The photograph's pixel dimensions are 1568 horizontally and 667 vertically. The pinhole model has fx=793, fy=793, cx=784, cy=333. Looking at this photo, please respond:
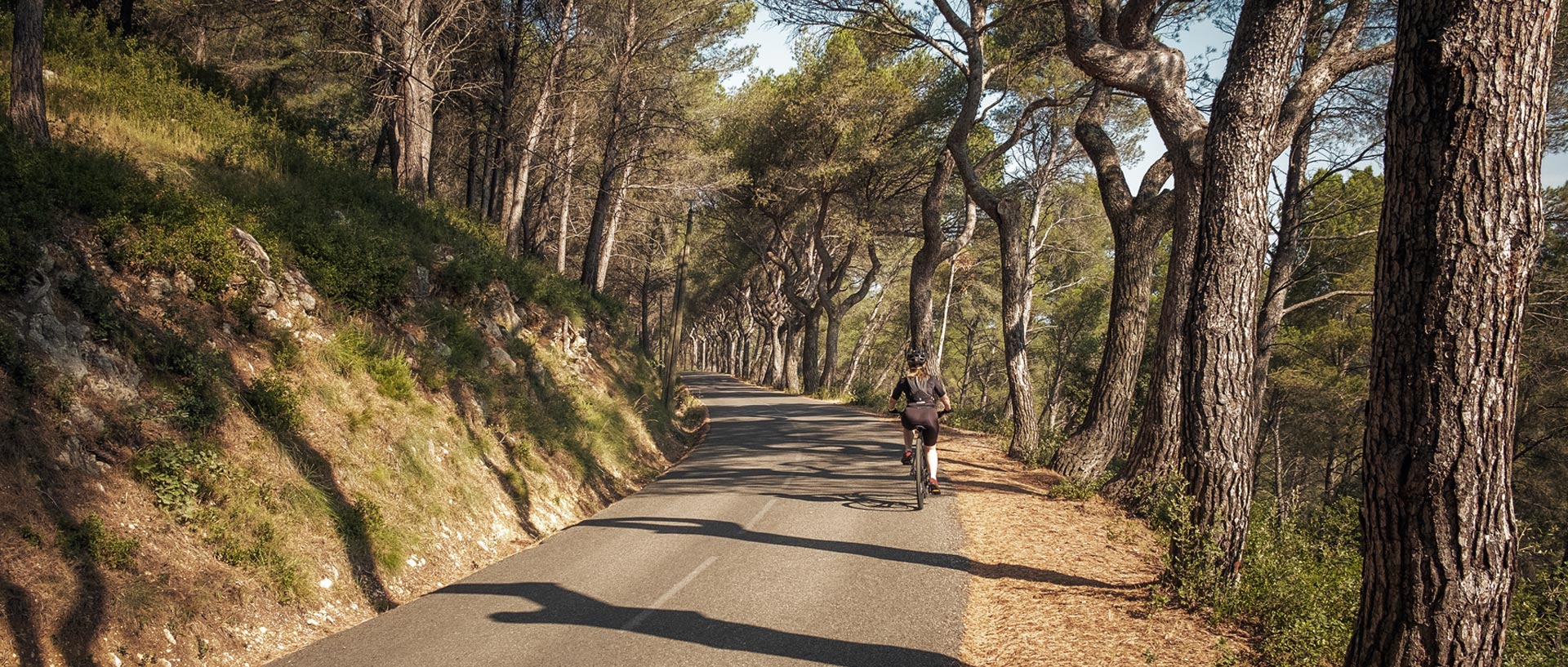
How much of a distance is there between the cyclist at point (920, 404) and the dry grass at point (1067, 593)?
3.00 feet

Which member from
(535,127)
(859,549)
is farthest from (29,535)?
(535,127)

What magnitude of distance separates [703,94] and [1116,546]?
21271mm

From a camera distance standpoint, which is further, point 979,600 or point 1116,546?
point 1116,546

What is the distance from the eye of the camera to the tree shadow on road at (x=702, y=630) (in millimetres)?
5422

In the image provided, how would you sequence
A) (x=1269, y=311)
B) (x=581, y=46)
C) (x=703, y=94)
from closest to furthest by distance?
(x=1269, y=311) < (x=581, y=46) < (x=703, y=94)

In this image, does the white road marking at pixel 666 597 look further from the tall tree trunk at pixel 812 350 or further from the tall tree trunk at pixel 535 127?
the tall tree trunk at pixel 812 350

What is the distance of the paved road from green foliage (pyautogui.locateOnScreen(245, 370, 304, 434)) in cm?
247

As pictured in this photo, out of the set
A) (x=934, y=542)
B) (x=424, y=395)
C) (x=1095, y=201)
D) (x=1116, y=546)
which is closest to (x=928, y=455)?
(x=934, y=542)

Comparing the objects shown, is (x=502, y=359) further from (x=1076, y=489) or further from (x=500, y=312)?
(x=1076, y=489)

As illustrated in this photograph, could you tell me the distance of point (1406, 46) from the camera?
3877mm

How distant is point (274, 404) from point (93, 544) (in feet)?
8.91

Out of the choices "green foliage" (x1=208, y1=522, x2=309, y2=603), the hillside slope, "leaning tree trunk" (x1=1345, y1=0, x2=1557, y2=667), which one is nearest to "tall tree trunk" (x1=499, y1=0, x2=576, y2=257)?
the hillside slope

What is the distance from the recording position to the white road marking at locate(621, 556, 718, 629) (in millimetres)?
6270

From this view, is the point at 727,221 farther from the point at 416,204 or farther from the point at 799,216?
the point at 416,204
